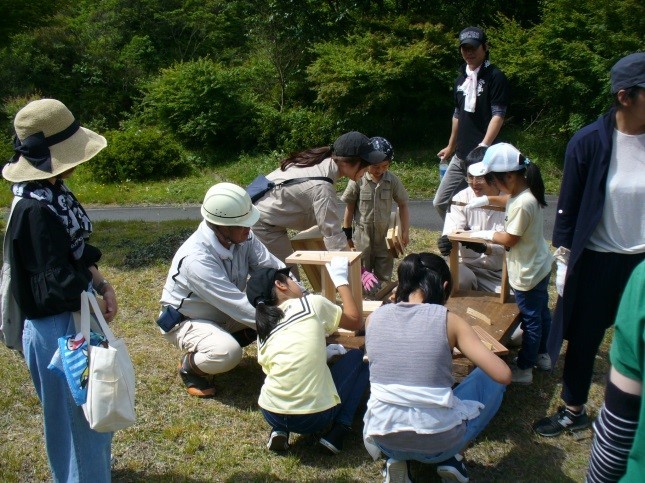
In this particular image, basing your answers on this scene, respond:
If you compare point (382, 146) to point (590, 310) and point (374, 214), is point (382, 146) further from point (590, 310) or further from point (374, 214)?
point (590, 310)

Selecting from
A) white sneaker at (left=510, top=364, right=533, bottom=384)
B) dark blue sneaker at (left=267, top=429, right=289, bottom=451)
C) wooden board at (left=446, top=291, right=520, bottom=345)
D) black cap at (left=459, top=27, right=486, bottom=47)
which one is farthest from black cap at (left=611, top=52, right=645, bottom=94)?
black cap at (left=459, top=27, right=486, bottom=47)

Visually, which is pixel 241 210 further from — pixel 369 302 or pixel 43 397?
pixel 43 397

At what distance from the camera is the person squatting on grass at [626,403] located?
1419 millimetres

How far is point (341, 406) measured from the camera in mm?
3543

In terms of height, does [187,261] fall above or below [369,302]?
above

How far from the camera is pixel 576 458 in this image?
340 centimetres

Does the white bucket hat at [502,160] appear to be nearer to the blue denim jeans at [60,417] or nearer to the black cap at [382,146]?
the black cap at [382,146]

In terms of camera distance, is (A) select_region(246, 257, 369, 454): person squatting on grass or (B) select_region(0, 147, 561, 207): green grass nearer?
(A) select_region(246, 257, 369, 454): person squatting on grass

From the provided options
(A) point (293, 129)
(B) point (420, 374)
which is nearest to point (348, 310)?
(B) point (420, 374)

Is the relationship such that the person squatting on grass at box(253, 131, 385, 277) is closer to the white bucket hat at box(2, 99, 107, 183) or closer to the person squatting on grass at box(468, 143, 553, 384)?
the person squatting on grass at box(468, 143, 553, 384)

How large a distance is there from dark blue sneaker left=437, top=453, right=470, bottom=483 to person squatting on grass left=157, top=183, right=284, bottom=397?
1.33 metres

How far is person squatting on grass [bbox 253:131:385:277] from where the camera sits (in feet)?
14.8

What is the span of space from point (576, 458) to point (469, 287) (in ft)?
5.11

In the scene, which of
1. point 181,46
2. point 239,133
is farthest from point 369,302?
point 181,46
